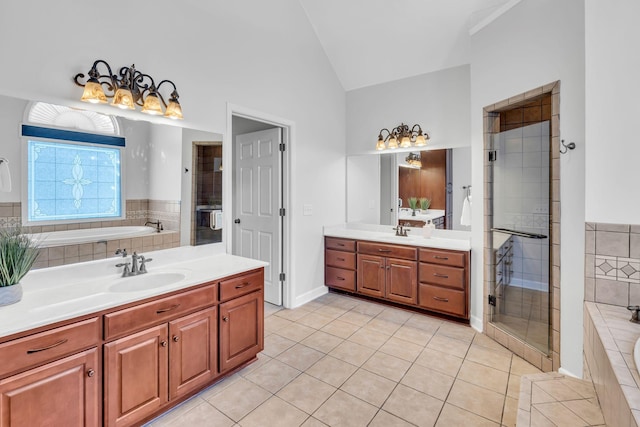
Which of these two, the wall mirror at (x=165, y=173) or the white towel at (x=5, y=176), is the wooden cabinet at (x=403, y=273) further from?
the white towel at (x=5, y=176)

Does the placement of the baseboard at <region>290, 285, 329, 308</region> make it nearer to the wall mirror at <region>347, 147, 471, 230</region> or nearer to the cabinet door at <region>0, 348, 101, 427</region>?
the wall mirror at <region>347, 147, 471, 230</region>

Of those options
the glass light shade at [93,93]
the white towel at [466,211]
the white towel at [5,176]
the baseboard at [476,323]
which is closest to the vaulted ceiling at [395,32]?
the white towel at [466,211]

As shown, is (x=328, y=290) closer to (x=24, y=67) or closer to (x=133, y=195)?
(x=133, y=195)

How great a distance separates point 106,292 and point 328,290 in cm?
278

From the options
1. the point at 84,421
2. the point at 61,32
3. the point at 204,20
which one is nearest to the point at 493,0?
the point at 204,20

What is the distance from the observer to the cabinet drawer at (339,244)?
3.88m

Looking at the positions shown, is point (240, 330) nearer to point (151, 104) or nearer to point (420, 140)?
point (151, 104)

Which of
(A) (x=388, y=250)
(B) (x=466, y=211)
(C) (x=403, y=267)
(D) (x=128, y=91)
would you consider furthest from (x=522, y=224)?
(D) (x=128, y=91)

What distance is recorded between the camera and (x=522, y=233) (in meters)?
2.64

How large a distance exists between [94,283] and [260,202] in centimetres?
201

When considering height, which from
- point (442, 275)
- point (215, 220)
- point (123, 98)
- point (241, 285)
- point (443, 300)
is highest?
point (123, 98)

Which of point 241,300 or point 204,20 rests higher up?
point 204,20

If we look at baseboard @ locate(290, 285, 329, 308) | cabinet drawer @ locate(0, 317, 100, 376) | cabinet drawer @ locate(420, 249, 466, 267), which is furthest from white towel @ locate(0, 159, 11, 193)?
cabinet drawer @ locate(420, 249, 466, 267)

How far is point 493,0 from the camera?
110 inches
